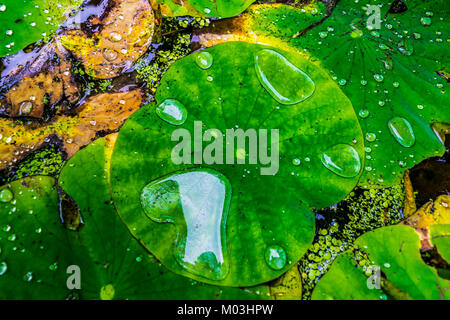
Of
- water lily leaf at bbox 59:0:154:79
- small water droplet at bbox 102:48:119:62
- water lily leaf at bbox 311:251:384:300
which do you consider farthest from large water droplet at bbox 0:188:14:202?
water lily leaf at bbox 311:251:384:300

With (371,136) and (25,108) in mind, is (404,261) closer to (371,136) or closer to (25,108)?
(371,136)

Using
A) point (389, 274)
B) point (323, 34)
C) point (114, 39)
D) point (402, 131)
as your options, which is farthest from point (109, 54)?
point (389, 274)

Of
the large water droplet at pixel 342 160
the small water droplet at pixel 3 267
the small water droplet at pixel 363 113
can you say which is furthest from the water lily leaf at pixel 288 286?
the small water droplet at pixel 3 267

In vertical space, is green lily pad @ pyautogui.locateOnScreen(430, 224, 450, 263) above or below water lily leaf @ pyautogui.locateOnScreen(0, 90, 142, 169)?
below

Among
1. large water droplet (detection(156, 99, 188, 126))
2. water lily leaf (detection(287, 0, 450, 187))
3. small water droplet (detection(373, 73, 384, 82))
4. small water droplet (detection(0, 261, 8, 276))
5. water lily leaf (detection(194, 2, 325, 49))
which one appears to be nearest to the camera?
small water droplet (detection(0, 261, 8, 276))

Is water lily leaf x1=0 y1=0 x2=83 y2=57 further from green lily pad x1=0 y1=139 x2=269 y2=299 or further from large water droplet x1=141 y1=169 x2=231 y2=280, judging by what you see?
large water droplet x1=141 y1=169 x2=231 y2=280

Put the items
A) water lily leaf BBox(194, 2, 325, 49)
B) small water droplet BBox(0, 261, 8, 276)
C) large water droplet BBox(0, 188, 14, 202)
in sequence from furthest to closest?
1. water lily leaf BBox(194, 2, 325, 49)
2. large water droplet BBox(0, 188, 14, 202)
3. small water droplet BBox(0, 261, 8, 276)

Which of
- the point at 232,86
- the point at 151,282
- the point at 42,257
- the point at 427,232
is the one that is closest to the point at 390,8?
the point at 232,86

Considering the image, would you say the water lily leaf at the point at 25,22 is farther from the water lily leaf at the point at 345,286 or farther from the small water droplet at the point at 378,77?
the water lily leaf at the point at 345,286
